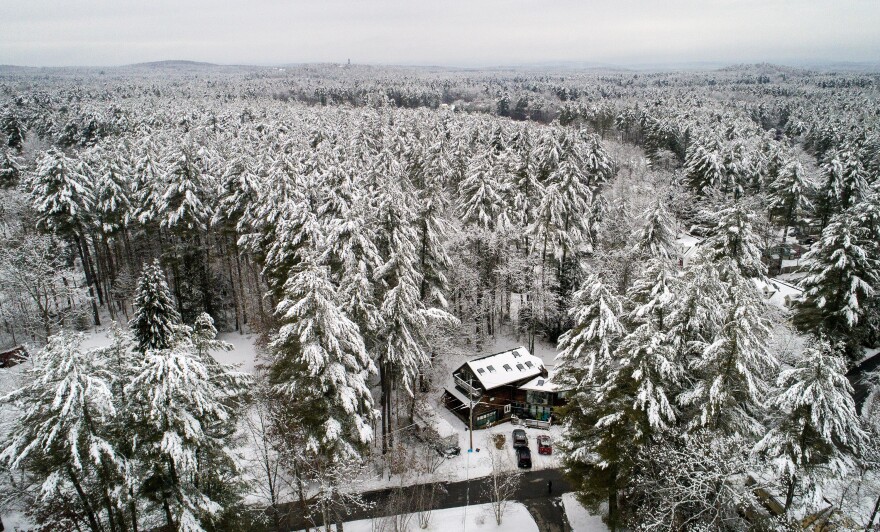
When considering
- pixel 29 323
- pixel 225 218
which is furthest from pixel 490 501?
pixel 29 323

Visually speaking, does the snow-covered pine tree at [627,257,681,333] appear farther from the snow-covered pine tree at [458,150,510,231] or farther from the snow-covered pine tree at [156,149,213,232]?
the snow-covered pine tree at [156,149,213,232]

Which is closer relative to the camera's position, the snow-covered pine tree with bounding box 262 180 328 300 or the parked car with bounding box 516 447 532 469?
the parked car with bounding box 516 447 532 469

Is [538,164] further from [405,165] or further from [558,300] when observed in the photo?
[558,300]

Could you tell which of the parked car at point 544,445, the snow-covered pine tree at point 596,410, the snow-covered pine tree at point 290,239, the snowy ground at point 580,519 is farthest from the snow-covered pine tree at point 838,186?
the snow-covered pine tree at point 290,239

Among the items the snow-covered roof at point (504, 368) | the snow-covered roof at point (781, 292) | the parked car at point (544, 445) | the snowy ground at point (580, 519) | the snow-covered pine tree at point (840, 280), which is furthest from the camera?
the snow-covered roof at point (781, 292)

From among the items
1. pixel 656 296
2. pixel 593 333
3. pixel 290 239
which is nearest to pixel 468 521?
pixel 593 333

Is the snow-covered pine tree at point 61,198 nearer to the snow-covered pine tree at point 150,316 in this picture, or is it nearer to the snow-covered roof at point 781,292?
the snow-covered pine tree at point 150,316

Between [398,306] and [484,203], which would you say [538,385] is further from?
[484,203]

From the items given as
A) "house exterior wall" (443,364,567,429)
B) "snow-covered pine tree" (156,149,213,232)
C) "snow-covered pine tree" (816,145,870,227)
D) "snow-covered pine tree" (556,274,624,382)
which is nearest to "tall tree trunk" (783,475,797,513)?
"snow-covered pine tree" (556,274,624,382)
